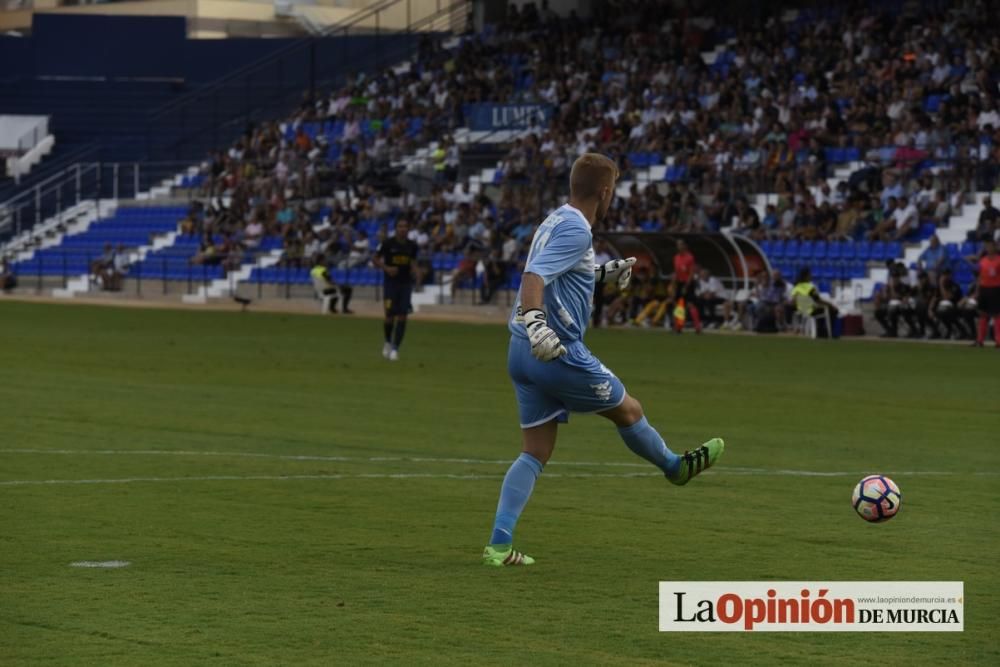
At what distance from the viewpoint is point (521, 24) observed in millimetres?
59781

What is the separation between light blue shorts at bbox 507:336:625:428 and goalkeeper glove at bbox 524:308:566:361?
220mm

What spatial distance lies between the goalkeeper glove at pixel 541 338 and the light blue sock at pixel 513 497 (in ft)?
2.15

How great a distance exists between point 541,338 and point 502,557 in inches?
46.7

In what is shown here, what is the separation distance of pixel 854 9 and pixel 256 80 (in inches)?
1000

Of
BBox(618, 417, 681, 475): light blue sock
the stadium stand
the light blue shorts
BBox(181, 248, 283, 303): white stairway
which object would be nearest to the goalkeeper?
the light blue shorts

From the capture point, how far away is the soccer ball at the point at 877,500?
10266 mm

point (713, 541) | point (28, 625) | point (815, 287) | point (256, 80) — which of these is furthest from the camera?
point (256, 80)

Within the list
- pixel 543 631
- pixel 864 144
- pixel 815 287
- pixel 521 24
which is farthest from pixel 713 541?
pixel 521 24

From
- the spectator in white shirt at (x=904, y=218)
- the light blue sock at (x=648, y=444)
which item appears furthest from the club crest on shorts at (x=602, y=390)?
the spectator in white shirt at (x=904, y=218)

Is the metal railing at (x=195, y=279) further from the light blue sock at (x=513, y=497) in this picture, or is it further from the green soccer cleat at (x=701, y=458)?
the light blue sock at (x=513, y=497)

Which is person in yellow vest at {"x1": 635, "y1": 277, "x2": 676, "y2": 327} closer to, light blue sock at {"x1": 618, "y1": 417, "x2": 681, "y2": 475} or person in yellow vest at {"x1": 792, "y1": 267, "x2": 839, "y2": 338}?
person in yellow vest at {"x1": 792, "y1": 267, "x2": 839, "y2": 338}

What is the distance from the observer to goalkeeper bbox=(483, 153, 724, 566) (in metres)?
9.34

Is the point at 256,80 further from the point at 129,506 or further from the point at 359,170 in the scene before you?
the point at 129,506

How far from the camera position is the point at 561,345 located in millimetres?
9203
